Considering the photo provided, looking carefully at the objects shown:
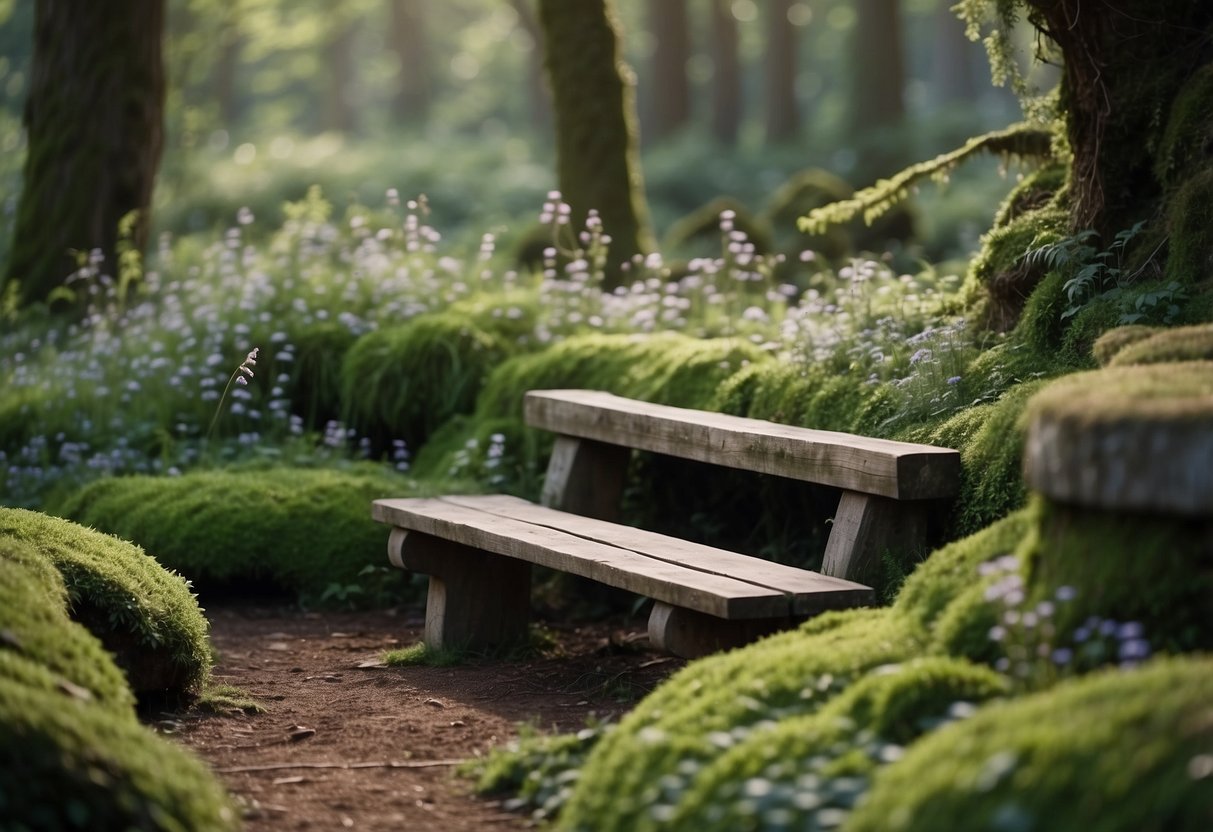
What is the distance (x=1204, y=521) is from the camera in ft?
10.5

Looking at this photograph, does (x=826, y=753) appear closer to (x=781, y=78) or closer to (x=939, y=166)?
(x=939, y=166)

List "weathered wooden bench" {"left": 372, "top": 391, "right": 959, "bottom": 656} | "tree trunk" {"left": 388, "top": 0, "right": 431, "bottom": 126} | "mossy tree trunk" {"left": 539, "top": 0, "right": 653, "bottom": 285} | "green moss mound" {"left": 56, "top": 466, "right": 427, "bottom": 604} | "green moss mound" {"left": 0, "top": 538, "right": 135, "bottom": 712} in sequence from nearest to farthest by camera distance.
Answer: "green moss mound" {"left": 0, "top": 538, "right": 135, "bottom": 712}, "weathered wooden bench" {"left": 372, "top": 391, "right": 959, "bottom": 656}, "green moss mound" {"left": 56, "top": 466, "right": 427, "bottom": 604}, "mossy tree trunk" {"left": 539, "top": 0, "right": 653, "bottom": 285}, "tree trunk" {"left": 388, "top": 0, "right": 431, "bottom": 126}

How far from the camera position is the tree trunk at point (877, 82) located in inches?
869

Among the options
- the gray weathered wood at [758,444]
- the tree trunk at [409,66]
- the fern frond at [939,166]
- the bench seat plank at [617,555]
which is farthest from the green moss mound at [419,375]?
the tree trunk at [409,66]

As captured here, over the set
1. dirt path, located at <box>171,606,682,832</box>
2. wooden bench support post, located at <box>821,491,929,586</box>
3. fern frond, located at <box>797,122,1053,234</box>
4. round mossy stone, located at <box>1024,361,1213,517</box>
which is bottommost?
dirt path, located at <box>171,606,682,832</box>

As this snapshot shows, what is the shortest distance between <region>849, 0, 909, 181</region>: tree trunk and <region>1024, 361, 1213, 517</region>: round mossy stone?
18990mm

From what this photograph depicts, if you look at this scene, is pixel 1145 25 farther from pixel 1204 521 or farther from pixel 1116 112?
pixel 1204 521

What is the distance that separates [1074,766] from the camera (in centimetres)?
256

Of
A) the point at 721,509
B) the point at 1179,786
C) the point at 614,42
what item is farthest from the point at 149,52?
the point at 1179,786

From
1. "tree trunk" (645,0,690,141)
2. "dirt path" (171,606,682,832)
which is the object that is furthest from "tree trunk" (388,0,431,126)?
"dirt path" (171,606,682,832)

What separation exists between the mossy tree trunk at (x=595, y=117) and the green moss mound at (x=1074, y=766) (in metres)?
7.29

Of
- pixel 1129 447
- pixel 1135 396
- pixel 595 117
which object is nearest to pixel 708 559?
pixel 1135 396

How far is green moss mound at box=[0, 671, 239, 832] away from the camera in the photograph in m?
3.13

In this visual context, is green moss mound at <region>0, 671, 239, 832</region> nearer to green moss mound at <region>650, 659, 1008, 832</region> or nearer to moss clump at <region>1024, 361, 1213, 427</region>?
green moss mound at <region>650, 659, 1008, 832</region>
